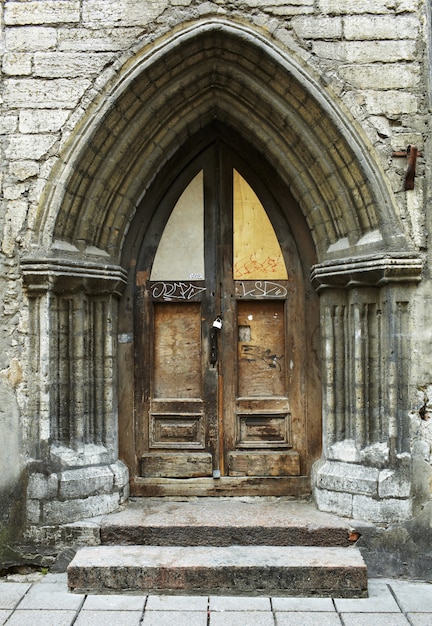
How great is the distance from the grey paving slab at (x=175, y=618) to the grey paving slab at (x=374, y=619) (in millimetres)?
828

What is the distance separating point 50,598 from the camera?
3.44 m

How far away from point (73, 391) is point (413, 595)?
2.64m

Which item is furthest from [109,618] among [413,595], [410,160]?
[410,160]

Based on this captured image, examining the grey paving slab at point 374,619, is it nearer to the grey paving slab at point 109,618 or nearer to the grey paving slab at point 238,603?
the grey paving slab at point 238,603

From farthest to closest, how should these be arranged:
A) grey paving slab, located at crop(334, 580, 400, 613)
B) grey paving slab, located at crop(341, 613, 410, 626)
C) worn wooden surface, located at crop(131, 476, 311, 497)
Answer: worn wooden surface, located at crop(131, 476, 311, 497), grey paving slab, located at crop(334, 580, 400, 613), grey paving slab, located at crop(341, 613, 410, 626)

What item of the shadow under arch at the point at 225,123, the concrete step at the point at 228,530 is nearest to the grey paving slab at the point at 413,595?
the concrete step at the point at 228,530

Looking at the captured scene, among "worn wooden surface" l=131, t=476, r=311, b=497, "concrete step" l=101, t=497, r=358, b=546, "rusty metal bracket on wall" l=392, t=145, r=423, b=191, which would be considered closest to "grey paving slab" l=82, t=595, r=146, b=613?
"concrete step" l=101, t=497, r=358, b=546

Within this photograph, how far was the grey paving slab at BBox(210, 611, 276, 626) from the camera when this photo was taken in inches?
124

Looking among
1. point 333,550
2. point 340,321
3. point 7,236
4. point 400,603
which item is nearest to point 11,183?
point 7,236

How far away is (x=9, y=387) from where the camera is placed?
3.92 meters

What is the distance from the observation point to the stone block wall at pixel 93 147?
12.6 ft

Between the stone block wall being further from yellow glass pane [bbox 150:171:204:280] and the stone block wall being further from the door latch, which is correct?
the door latch

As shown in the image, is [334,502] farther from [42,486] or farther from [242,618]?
[42,486]

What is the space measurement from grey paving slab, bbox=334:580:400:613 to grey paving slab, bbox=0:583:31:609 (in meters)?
1.97
